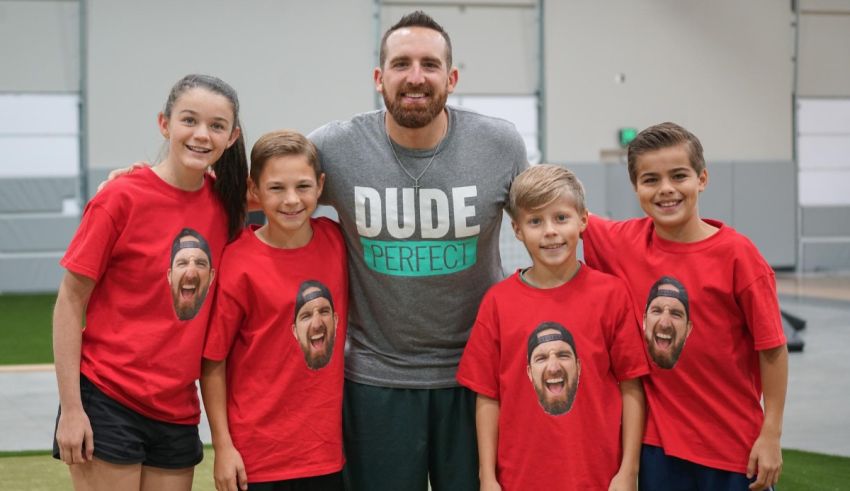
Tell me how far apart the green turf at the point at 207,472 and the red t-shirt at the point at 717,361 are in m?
1.99

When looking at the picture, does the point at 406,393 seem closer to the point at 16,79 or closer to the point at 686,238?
the point at 686,238

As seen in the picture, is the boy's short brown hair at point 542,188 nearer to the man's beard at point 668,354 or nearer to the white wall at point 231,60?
the man's beard at point 668,354

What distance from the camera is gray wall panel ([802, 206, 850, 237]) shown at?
15078 millimetres

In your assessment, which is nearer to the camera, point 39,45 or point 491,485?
point 491,485

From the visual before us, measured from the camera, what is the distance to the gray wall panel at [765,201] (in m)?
14.7

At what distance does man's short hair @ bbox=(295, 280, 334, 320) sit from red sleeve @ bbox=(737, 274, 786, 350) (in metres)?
1.17

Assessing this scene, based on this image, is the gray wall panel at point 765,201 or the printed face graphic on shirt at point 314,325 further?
the gray wall panel at point 765,201

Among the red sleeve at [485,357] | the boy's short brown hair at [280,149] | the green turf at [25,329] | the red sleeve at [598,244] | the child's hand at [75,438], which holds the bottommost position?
the green turf at [25,329]

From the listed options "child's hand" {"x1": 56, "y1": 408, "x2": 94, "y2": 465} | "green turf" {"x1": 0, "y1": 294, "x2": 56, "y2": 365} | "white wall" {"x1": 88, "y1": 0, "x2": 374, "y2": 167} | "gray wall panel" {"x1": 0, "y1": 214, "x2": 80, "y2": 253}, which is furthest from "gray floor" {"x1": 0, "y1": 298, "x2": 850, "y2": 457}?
"white wall" {"x1": 88, "y1": 0, "x2": 374, "y2": 167}

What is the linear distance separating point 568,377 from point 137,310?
1.21 m

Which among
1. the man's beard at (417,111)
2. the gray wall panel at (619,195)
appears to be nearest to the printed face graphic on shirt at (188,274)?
the man's beard at (417,111)

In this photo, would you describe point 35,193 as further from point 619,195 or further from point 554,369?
point 554,369

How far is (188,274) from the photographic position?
92.5 inches

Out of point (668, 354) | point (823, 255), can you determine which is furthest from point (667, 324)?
point (823, 255)
